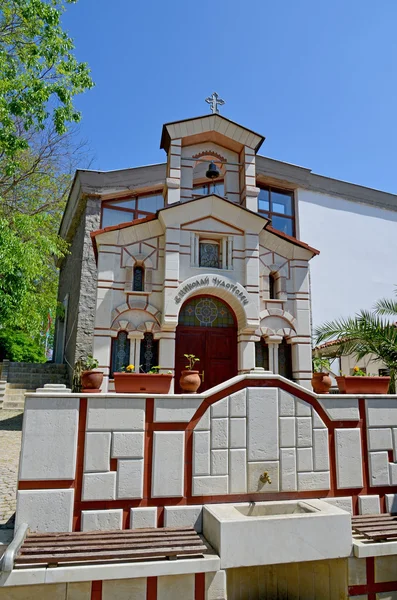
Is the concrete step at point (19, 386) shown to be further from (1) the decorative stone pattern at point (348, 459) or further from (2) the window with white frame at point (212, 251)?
(1) the decorative stone pattern at point (348, 459)

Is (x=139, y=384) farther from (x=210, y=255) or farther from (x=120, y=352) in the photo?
(x=210, y=255)

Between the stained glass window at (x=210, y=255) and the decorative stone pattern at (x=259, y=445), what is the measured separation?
485 centimetres

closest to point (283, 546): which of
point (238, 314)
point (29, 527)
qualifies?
point (29, 527)

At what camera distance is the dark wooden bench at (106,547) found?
14.7 feet

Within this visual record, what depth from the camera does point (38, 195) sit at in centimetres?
1956

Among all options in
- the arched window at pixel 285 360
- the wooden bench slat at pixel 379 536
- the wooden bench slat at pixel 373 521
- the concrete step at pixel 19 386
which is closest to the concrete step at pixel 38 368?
the concrete step at pixel 19 386

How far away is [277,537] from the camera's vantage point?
5.00 m

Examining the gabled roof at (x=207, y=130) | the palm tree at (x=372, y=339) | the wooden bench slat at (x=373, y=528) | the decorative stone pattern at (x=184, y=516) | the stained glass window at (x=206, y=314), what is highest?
the gabled roof at (x=207, y=130)

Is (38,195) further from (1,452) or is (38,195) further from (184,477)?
(184,477)

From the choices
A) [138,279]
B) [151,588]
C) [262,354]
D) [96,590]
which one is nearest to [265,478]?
[151,588]

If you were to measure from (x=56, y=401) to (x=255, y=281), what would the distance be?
238 inches

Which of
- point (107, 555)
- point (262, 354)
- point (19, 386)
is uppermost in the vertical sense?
point (262, 354)

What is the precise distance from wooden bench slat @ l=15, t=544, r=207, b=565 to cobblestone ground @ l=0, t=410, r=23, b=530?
1.32 m

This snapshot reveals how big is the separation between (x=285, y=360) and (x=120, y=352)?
406 cm
